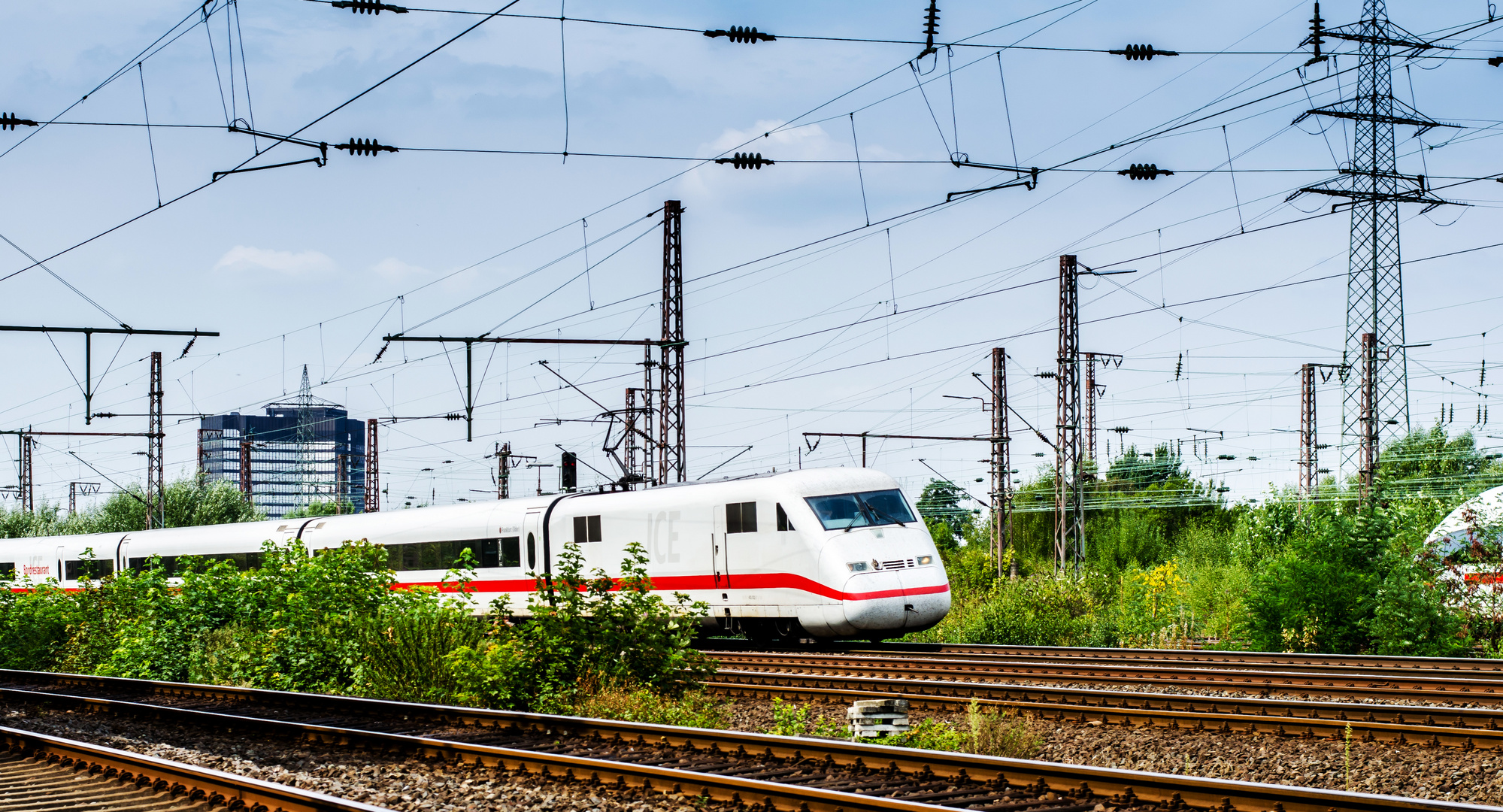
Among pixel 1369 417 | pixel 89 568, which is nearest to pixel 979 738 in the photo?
pixel 1369 417

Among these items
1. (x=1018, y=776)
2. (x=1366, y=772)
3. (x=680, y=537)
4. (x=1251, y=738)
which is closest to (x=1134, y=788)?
(x=1018, y=776)

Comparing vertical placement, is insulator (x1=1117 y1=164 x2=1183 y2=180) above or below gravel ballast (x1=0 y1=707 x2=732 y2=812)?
above

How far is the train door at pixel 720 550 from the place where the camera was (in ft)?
72.9

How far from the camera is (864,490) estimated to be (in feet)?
71.7

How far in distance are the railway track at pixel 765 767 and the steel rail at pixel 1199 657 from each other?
917 cm

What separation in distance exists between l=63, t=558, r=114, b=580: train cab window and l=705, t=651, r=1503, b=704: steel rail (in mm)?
23726

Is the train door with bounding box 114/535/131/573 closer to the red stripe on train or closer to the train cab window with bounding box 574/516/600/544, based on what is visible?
the train cab window with bounding box 574/516/600/544

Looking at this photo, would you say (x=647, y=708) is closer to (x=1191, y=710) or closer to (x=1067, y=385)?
(x=1191, y=710)

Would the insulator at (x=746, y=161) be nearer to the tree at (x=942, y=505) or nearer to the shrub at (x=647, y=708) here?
the shrub at (x=647, y=708)

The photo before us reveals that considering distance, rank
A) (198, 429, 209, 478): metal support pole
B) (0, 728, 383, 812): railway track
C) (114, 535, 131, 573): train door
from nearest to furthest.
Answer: (0, 728, 383, 812): railway track
(114, 535, 131, 573): train door
(198, 429, 209, 478): metal support pole

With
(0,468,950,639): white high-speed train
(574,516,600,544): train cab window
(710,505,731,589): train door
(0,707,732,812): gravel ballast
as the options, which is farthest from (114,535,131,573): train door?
(0,707,732,812): gravel ballast

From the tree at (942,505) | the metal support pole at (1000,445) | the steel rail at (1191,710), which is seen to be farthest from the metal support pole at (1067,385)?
the tree at (942,505)

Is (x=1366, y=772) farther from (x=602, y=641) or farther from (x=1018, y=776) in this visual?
(x=602, y=641)

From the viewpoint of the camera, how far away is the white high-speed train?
20.8 m
